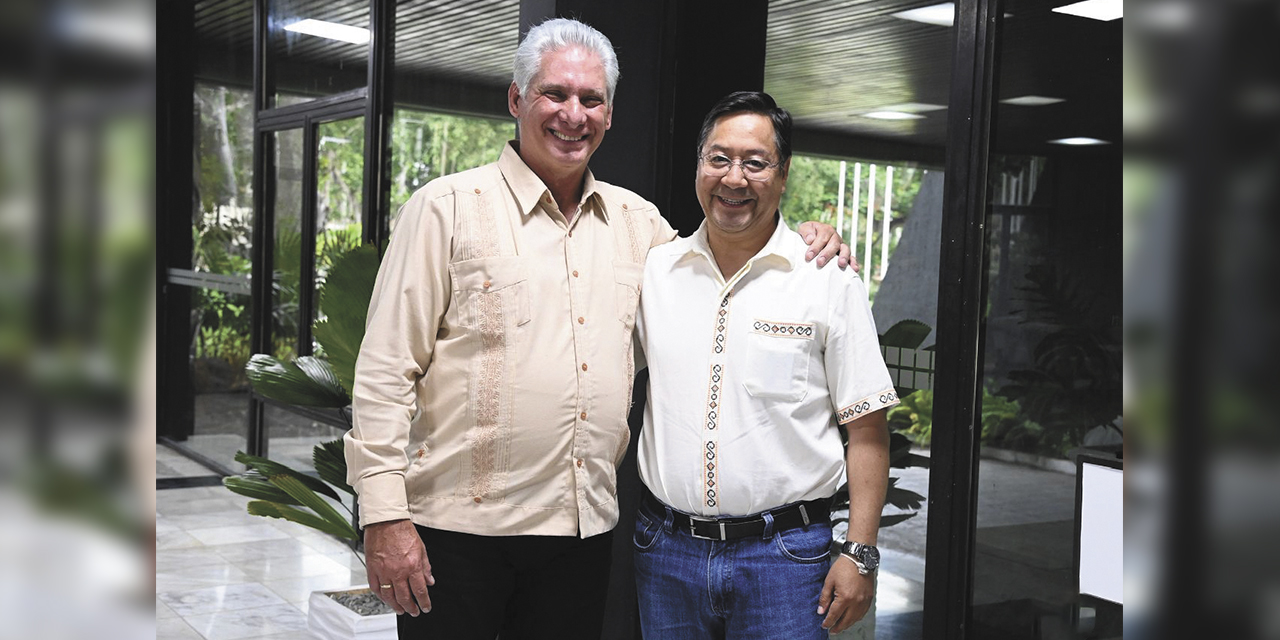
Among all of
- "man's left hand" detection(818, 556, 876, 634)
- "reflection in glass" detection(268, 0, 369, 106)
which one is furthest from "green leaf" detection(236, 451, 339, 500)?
"reflection in glass" detection(268, 0, 369, 106)

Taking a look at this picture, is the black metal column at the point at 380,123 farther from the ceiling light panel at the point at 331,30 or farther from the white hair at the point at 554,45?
the white hair at the point at 554,45

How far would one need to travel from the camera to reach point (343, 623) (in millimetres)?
3637

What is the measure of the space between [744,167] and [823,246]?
8.1 inches

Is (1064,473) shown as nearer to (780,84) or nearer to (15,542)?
(780,84)

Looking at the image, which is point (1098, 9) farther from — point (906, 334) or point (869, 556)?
point (869, 556)

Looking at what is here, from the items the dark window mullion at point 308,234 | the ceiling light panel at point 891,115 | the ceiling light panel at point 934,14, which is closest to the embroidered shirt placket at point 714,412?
the ceiling light panel at point 891,115

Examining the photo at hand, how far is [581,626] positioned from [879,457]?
630mm

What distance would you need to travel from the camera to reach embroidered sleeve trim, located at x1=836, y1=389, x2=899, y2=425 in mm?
1895

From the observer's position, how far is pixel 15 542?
0.26 m

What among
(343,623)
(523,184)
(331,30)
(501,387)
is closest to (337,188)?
(331,30)

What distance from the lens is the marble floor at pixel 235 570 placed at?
13.9ft

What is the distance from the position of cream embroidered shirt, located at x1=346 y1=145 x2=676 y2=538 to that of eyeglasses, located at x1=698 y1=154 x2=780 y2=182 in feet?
0.99

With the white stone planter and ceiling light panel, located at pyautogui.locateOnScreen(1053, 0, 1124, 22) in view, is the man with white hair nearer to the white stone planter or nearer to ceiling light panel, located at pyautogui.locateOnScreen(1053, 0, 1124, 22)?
ceiling light panel, located at pyautogui.locateOnScreen(1053, 0, 1124, 22)

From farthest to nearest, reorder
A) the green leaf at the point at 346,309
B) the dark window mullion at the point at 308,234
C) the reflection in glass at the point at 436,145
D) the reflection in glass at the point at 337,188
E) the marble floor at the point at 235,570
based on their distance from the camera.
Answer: the dark window mullion at the point at 308,234 → the reflection in glass at the point at 337,188 → the reflection in glass at the point at 436,145 → the marble floor at the point at 235,570 → the green leaf at the point at 346,309
